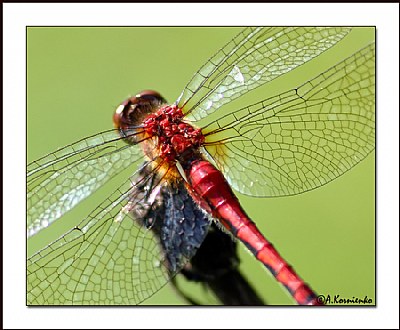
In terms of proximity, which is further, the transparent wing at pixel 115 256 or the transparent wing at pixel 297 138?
the transparent wing at pixel 297 138

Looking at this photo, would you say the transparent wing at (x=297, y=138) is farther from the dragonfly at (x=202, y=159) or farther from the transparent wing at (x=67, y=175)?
the transparent wing at (x=67, y=175)

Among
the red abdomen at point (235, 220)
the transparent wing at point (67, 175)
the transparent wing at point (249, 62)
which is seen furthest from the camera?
the transparent wing at point (249, 62)

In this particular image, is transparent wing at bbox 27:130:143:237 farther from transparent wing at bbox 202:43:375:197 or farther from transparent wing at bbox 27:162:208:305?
transparent wing at bbox 202:43:375:197

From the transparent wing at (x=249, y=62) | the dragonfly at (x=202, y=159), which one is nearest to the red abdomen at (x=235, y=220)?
the dragonfly at (x=202, y=159)

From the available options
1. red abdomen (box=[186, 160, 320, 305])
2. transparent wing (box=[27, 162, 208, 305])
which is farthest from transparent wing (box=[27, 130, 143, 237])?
red abdomen (box=[186, 160, 320, 305])

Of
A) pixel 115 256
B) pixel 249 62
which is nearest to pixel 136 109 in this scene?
pixel 249 62

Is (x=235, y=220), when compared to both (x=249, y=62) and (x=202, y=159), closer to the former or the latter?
(x=202, y=159)
